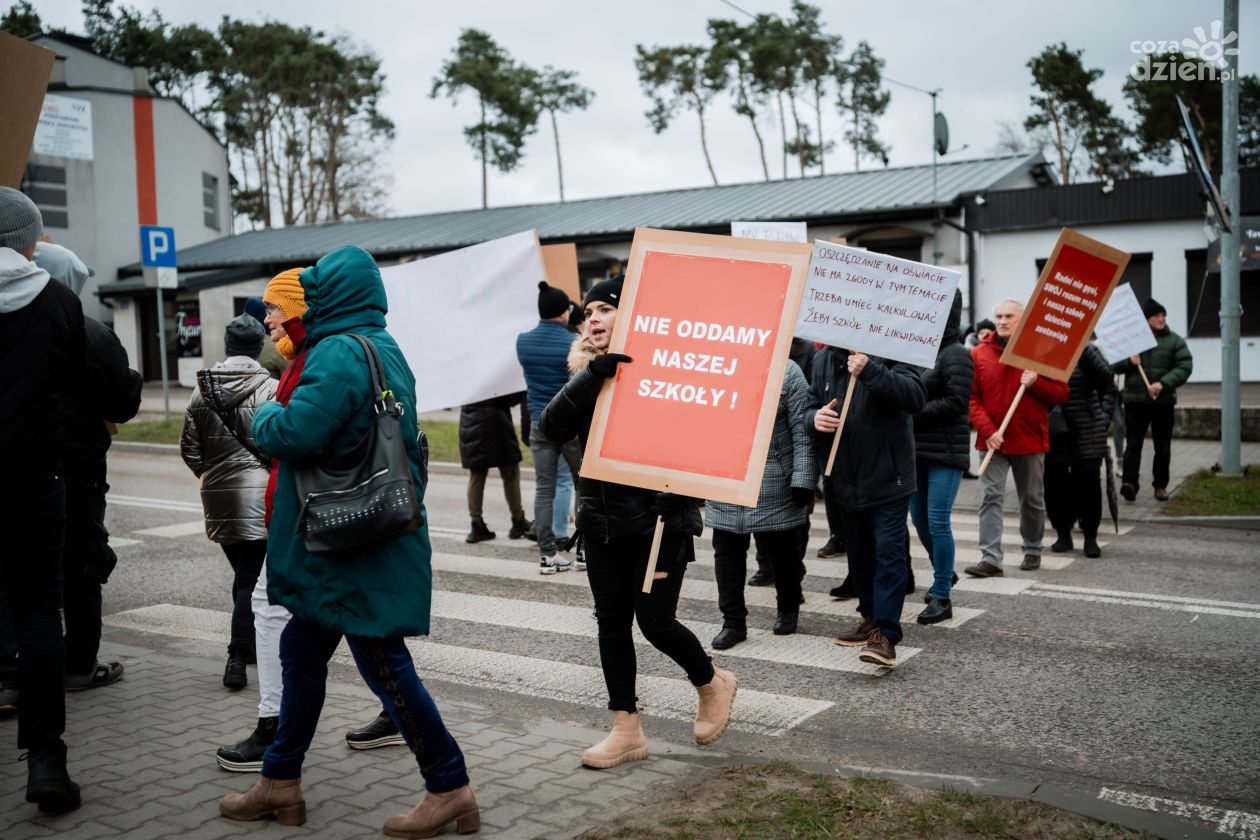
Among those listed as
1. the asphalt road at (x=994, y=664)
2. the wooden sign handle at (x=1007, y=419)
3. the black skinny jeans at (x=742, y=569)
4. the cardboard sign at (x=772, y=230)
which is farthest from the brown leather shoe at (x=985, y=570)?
the cardboard sign at (x=772, y=230)

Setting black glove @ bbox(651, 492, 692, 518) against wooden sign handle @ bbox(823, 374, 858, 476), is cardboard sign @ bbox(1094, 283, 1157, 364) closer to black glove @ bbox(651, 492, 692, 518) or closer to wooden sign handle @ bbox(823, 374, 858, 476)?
wooden sign handle @ bbox(823, 374, 858, 476)

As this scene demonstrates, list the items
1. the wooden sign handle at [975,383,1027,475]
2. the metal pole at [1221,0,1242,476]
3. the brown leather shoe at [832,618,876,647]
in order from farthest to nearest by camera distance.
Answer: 1. the metal pole at [1221,0,1242,476]
2. the wooden sign handle at [975,383,1027,475]
3. the brown leather shoe at [832,618,876,647]

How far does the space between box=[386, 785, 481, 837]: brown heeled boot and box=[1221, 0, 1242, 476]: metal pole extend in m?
11.5

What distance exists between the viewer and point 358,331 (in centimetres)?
386

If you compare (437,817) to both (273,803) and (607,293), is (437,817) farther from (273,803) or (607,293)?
(607,293)

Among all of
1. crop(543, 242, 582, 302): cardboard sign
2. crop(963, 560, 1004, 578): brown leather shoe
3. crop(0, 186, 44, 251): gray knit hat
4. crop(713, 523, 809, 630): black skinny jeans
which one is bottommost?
crop(963, 560, 1004, 578): brown leather shoe

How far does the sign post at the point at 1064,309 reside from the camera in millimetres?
8016

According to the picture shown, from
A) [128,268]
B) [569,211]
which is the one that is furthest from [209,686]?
[128,268]

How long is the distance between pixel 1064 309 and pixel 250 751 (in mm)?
6019

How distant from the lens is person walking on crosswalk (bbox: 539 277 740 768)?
4.46 m

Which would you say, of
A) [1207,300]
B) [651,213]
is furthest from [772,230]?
[651,213]

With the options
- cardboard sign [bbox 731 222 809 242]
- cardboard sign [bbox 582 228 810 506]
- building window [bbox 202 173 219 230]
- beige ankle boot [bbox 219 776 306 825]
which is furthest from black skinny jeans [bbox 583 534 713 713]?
building window [bbox 202 173 219 230]

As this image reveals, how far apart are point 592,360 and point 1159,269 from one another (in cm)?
2277

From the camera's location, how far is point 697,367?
449 cm
